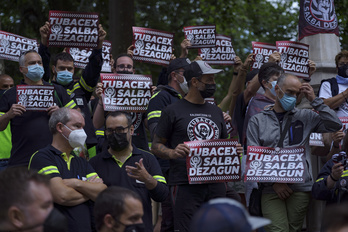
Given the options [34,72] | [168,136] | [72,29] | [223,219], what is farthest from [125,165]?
[223,219]

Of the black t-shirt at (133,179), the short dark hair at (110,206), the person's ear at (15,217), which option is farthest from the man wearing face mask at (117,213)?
the black t-shirt at (133,179)

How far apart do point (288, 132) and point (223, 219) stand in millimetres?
4878

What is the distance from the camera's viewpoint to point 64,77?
959 cm

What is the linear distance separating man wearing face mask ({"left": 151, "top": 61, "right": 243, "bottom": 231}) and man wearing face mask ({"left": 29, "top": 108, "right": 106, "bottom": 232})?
90 cm

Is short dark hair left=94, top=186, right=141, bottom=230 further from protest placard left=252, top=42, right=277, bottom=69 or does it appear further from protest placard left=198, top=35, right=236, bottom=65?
protest placard left=198, top=35, right=236, bottom=65

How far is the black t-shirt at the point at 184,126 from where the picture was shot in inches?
308

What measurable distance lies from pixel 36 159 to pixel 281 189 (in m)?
2.66

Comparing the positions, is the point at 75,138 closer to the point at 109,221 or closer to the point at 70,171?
the point at 70,171

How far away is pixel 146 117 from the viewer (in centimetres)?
968

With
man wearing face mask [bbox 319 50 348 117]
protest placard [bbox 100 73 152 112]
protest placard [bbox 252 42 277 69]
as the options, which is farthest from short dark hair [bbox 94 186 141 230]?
protest placard [bbox 252 42 277 69]

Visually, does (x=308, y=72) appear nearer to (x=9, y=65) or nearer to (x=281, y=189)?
(x=281, y=189)

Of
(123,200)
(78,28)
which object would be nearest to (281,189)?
(123,200)

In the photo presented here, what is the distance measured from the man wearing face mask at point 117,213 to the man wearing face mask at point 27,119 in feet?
9.96

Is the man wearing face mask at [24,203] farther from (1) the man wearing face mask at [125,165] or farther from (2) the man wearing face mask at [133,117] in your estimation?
(2) the man wearing face mask at [133,117]
